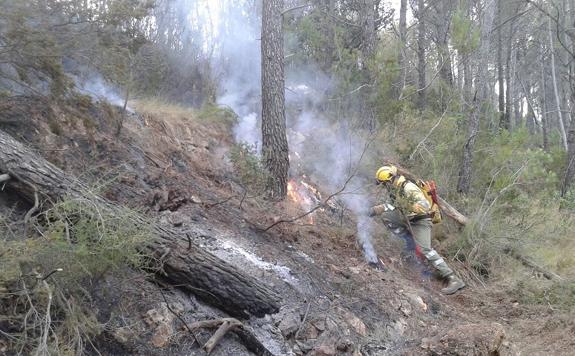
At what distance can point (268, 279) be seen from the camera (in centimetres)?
569

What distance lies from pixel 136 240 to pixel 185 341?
0.94m

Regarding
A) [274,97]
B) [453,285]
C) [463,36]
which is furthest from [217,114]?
[453,285]

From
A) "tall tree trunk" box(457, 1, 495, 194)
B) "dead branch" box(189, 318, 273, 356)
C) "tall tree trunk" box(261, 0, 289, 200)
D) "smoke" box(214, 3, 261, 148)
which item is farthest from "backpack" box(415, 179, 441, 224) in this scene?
"dead branch" box(189, 318, 273, 356)

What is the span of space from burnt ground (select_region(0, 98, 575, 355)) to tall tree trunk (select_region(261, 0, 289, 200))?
59 cm

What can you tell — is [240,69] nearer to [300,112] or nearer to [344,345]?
[300,112]

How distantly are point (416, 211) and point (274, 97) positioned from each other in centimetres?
277

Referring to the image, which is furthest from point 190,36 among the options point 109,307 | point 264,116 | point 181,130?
point 109,307

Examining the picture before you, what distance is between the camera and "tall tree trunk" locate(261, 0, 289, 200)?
27.8 feet

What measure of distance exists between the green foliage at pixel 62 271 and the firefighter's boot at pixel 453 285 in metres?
4.82

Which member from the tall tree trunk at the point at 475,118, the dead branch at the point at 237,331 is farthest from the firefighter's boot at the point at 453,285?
the dead branch at the point at 237,331

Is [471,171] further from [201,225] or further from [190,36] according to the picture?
[190,36]

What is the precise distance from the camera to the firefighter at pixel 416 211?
25.2 feet

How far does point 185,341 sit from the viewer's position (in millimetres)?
4262

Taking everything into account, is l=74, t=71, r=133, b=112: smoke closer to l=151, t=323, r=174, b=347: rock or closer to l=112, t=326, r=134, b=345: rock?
l=151, t=323, r=174, b=347: rock
